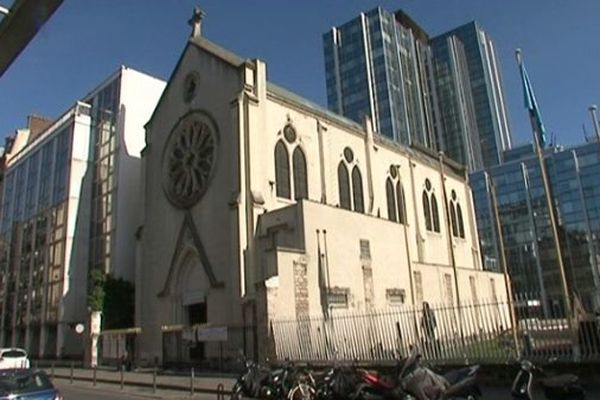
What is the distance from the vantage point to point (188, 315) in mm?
31812

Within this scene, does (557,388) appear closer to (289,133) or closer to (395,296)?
(395,296)

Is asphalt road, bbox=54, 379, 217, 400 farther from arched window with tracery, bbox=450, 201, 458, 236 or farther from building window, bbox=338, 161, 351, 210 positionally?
arched window with tracery, bbox=450, 201, 458, 236

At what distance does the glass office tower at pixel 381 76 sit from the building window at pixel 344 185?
2272 inches

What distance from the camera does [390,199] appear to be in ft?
134

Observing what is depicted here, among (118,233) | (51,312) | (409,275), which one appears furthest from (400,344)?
(51,312)

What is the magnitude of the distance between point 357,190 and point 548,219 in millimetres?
56083

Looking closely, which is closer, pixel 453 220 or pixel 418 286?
pixel 418 286

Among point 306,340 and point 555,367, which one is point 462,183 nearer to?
point 306,340

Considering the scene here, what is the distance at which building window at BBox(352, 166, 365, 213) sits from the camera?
37062mm

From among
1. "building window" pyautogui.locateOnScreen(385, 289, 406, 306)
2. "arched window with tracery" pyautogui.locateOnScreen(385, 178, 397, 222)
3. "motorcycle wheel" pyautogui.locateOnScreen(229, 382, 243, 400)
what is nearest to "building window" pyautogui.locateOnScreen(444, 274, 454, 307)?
"arched window with tracery" pyautogui.locateOnScreen(385, 178, 397, 222)

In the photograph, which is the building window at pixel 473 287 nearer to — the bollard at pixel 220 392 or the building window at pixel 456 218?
the building window at pixel 456 218

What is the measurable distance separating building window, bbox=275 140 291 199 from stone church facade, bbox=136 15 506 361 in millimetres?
68

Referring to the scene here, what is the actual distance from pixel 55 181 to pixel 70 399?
34712mm

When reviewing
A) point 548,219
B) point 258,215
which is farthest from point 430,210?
point 548,219
